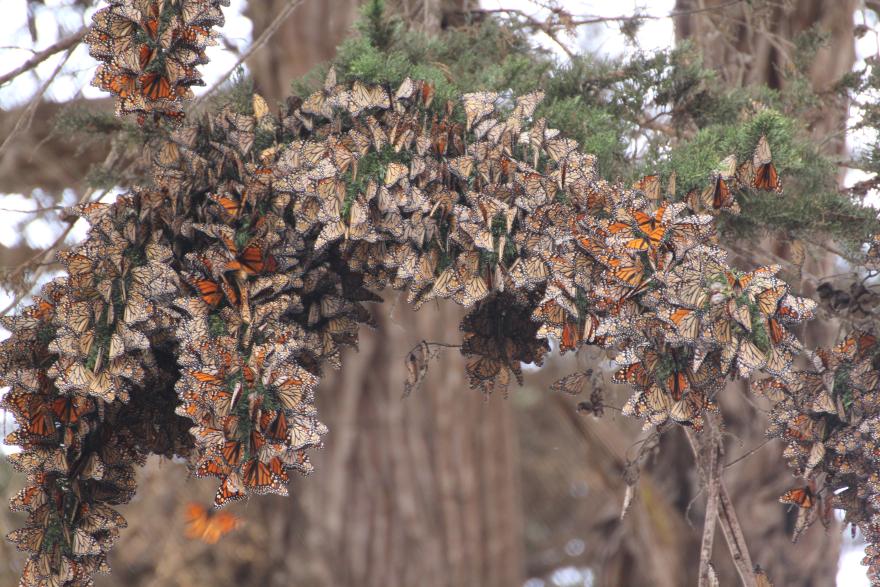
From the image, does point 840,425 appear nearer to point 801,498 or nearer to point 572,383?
point 801,498

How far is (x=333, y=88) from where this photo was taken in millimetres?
985

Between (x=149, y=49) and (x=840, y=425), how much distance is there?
809 mm

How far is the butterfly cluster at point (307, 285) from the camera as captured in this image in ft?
2.57

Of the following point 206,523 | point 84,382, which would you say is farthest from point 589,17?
point 206,523

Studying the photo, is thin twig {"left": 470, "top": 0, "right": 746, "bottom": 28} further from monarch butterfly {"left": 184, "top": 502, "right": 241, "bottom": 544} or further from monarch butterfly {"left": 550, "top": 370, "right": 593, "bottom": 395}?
monarch butterfly {"left": 184, "top": 502, "right": 241, "bottom": 544}

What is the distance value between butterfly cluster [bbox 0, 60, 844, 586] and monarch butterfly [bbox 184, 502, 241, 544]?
1.38 meters

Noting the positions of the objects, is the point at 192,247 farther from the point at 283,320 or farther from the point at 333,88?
the point at 333,88

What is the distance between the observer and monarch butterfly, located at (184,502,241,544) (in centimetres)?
230

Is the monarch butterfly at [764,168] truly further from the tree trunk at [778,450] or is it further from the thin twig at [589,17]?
the tree trunk at [778,450]

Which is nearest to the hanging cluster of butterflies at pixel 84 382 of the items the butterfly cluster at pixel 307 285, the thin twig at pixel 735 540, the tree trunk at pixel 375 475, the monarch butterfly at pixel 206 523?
the butterfly cluster at pixel 307 285

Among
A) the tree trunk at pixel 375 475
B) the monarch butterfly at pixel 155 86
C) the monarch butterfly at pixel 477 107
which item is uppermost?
the monarch butterfly at pixel 155 86

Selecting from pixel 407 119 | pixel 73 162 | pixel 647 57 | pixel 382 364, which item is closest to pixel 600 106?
pixel 647 57

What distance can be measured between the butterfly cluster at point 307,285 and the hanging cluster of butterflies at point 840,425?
16 cm

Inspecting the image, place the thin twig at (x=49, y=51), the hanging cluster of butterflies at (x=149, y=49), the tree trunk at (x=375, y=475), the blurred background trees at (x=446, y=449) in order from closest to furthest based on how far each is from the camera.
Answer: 1. the hanging cluster of butterflies at (x=149, y=49)
2. the thin twig at (x=49, y=51)
3. the blurred background trees at (x=446, y=449)
4. the tree trunk at (x=375, y=475)
